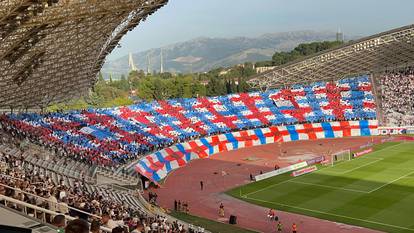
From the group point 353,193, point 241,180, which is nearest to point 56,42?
point 241,180

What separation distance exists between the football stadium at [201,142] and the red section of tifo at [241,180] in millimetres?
Result: 169

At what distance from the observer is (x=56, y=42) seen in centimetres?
4409

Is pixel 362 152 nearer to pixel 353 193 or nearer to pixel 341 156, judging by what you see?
pixel 341 156

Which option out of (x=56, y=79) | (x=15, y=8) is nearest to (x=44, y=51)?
(x=56, y=79)

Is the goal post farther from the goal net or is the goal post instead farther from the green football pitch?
the green football pitch

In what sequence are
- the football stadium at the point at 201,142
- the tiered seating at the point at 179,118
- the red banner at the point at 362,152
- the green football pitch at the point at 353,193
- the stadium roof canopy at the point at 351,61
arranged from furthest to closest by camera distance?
the stadium roof canopy at the point at 351,61 → the red banner at the point at 362,152 → the tiered seating at the point at 179,118 → the green football pitch at the point at 353,193 → the football stadium at the point at 201,142

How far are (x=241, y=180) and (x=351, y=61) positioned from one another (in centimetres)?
3674

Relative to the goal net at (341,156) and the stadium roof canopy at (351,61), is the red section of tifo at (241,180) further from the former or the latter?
the stadium roof canopy at (351,61)

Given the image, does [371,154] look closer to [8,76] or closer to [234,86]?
[8,76]

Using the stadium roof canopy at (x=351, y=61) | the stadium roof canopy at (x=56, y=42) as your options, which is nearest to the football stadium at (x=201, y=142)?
the stadium roof canopy at (x=56, y=42)

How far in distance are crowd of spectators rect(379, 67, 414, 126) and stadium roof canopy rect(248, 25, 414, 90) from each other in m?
1.81

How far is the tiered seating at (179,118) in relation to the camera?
183 ft

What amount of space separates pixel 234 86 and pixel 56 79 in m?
78.2

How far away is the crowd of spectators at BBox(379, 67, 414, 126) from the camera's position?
79.8 m
